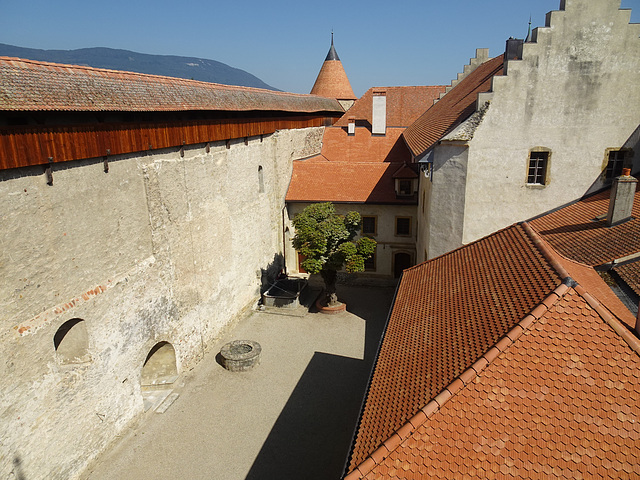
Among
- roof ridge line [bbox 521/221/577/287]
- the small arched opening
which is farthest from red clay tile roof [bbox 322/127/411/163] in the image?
roof ridge line [bbox 521/221/577/287]

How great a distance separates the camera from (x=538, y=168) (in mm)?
13828

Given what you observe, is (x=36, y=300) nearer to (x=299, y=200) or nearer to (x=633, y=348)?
(x=633, y=348)

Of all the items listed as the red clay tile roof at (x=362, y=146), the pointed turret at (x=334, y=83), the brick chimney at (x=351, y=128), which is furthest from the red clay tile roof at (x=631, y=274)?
the pointed turret at (x=334, y=83)

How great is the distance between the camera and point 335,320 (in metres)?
17.3

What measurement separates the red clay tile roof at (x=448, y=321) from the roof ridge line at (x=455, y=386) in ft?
0.42

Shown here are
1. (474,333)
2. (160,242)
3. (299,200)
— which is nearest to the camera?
(474,333)

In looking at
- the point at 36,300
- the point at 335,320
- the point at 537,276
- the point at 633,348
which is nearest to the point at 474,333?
the point at 537,276

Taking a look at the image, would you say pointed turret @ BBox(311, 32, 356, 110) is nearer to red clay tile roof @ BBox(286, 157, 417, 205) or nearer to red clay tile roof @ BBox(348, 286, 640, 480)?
red clay tile roof @ BBox(286, 157, 417, 205)

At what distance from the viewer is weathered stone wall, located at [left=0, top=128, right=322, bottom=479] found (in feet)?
25.9

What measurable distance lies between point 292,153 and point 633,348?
1834cm

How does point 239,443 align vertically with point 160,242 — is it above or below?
below

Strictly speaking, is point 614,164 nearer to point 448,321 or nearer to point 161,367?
point 448,321

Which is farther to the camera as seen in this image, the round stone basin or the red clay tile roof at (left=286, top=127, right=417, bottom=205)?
the red clay tile roof at (left=286, top=127, right=417, bottom=205)

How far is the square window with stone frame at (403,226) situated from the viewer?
20.5 metres
